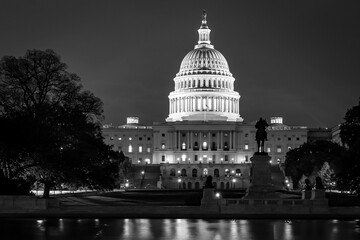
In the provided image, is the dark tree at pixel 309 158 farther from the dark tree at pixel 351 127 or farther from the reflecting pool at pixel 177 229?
the reflecting pool at pixel 177 229

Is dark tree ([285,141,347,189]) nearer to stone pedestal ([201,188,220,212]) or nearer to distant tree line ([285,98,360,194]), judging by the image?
distant tree line ([285,98,360,194])

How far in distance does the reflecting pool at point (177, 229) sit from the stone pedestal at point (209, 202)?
A: 3.60 meters

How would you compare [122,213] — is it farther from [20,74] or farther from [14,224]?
[20,74]

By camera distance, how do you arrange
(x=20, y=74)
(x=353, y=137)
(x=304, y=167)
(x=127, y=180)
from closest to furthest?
1. (x=20, y=74)
2. (x=353, y=137)
3. (x=304, y=167)
4. (x=127, y=180)

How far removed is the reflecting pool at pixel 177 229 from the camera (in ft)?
126

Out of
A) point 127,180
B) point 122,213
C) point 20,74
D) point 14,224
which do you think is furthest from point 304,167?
point 14,224

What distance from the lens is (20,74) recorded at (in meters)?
66.2

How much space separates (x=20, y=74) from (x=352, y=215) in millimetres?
30494

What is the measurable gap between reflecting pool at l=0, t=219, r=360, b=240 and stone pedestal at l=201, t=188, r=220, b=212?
3.60 metres

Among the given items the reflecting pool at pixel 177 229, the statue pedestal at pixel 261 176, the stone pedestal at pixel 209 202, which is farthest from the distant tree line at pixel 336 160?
the reflecting pool at pixel 177 229

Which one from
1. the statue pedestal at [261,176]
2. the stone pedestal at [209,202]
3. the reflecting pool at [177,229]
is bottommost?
the reflecting pool at [177,229]

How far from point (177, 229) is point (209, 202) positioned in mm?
11641

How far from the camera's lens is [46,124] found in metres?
66.2

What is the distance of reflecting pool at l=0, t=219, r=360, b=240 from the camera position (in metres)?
38.5
